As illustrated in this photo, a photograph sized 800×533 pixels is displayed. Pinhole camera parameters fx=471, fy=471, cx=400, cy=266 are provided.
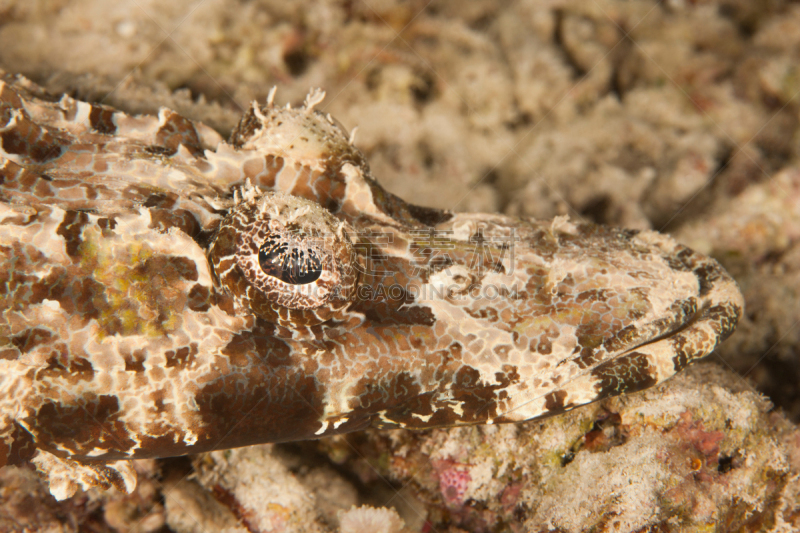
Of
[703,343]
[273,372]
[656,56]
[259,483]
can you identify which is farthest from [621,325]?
[656,56]

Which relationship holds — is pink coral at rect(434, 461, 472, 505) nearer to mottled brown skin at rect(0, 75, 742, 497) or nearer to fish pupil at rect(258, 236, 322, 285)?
mottled brown skin at rect(0, 75, 742, 497)

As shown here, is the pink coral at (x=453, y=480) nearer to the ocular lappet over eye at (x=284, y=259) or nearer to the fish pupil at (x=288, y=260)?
the ocular lappet over eye at (x=284, y=259)

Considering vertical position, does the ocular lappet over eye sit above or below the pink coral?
above

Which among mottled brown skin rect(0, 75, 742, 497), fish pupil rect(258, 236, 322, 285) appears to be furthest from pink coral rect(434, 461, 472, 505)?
fish pupil rect(258, 236, 322, 285)

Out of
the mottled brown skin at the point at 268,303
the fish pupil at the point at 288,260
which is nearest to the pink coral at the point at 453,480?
the mottled brown skin at the point at 268,303

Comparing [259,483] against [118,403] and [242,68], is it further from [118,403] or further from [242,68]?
[242,68]

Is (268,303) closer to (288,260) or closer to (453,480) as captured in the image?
(288,260)

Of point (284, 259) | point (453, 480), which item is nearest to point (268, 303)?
point (284, 259)
